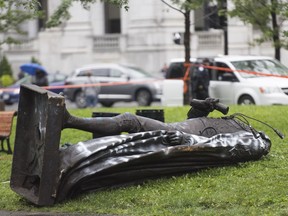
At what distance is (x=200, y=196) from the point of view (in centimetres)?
850

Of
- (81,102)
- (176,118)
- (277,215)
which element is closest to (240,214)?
(277,215)

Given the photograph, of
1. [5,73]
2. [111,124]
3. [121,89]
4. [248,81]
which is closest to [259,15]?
[248,81]

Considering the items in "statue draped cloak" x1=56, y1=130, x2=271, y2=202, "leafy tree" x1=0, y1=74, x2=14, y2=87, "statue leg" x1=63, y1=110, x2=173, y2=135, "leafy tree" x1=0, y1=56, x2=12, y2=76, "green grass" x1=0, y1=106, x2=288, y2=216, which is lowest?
"leafy tree" x1=0, y1=74, x2=14, y2=87

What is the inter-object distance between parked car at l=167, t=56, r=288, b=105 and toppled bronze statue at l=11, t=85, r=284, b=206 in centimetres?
1106

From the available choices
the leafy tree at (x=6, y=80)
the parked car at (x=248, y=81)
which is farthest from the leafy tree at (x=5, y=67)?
the parked car at (x=248, y=81)

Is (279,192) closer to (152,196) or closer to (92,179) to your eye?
(152,196)

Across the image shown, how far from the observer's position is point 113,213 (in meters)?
8.23

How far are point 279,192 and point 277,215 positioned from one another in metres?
0.87

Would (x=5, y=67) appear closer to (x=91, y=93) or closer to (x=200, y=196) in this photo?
(x=91, y=93)

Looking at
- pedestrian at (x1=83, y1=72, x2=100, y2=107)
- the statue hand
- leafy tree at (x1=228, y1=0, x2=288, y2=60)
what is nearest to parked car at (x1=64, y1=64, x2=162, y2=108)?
pedestrian at (x1=83, y1=72, x2=100, y2=107)

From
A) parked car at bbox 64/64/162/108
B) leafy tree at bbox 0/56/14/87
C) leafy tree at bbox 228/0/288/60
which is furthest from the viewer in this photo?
leafy tree at bbox 0/56/14/87

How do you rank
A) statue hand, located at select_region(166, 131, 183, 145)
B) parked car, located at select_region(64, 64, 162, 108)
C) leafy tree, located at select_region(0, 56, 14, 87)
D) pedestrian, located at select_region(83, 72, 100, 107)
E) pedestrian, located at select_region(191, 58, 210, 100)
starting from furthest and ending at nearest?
1. leafy tree, located at select_region(0, 56, 14, 87)
2. parked car, located at select_region(64, 64, 162, 108)
3. pedestrian, located at select_region(83, 72, 100, 107)
4. pedestrian, located at select_region(191, 58, 210, 100)
5. statue hand, located at select_region(166, 131, 183, 145)

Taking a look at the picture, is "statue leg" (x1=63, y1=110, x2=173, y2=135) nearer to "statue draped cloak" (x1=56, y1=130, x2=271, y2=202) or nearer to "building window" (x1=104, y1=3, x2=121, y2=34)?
"statue draped cloak" (x1=56, y1=130, x2=271, y2=202)

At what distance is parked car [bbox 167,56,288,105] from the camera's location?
21172 millimetres
